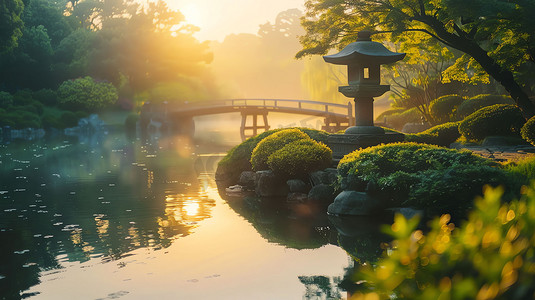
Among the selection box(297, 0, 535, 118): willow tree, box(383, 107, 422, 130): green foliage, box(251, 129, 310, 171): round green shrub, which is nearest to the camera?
box(297, 0, 535, 118): willow tree

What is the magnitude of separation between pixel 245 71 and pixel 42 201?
117 metres

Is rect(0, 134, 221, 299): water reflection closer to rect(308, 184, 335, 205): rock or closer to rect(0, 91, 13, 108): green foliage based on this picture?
rect(308, 184, 335, 205): rock

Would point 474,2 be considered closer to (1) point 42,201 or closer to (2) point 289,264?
(2) point 289,264

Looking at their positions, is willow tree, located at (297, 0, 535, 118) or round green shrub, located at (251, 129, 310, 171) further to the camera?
round green shrub, located at (251, 129, 310, 171)

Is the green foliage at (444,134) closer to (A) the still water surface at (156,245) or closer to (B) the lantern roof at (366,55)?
(B) the lantern roof at (366,55)

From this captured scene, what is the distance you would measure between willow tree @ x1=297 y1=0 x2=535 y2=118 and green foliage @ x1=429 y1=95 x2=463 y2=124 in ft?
26.6

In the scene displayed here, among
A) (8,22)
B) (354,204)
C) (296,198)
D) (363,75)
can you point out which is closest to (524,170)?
(354,204)

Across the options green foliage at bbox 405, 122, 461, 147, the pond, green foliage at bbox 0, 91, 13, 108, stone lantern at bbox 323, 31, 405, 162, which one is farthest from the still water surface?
green foliage at bbox 0, 91, 13, 108

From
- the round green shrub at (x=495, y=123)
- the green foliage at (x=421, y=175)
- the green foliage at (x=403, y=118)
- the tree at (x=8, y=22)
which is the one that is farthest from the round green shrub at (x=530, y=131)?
the tree at (x=8, y=22)

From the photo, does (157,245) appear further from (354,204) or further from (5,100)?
(5,100)

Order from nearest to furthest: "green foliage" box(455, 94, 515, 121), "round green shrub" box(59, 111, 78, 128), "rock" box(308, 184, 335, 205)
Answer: "rock" box(308, 184, 335, 205)
"green foliage" box(455, 94, 515, 121)
"round green shrub" box(59, 111, 78, 128)

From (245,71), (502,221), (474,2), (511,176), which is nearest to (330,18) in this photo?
(474,2)

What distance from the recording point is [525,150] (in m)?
17.7

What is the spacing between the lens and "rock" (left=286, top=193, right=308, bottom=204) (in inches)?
627
